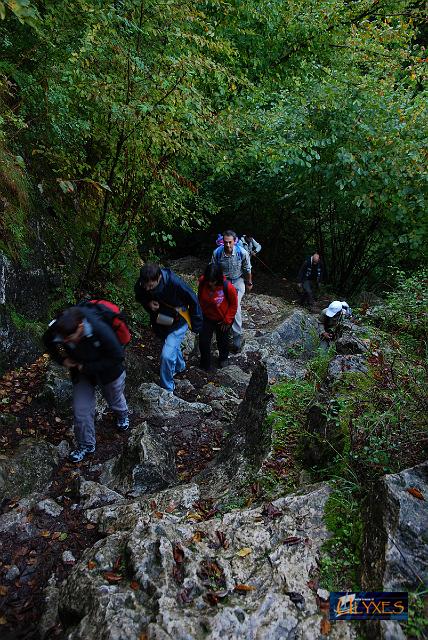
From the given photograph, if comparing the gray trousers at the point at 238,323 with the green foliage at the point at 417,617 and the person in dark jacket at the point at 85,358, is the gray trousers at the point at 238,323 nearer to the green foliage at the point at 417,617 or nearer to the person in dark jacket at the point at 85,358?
the person in dark jacket at the point at 85,358

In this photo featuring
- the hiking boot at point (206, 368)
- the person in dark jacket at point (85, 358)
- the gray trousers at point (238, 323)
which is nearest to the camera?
the person in dark jacket at point (85, 358)

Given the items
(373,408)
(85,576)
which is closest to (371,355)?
(373,408)

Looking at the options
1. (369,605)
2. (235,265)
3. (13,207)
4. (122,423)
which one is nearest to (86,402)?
(122,423)

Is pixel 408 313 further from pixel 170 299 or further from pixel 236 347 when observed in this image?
pixel 236 347

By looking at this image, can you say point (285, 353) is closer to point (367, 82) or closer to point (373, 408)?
point (373, 408)

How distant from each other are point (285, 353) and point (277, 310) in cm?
290

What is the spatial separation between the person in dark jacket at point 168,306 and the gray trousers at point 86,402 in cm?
111

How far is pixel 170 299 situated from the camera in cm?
568

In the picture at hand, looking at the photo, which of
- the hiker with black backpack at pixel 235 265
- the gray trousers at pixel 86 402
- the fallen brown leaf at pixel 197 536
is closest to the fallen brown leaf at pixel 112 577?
the fallen brown leaf at pixel 197 536

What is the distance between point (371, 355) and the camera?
4.54m

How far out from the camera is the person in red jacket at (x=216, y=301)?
6.48m

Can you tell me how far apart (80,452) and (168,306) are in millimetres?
2115

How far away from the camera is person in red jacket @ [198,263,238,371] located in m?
6.48

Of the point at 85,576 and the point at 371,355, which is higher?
the point at 371,355
